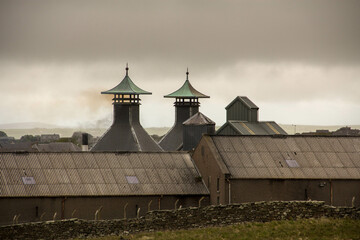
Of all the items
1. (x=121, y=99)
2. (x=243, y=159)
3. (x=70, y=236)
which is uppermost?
(x=121, y=99)

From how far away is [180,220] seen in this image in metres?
61.2

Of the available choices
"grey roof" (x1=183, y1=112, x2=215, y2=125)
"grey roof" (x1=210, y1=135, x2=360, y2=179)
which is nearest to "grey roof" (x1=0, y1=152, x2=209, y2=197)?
"grey roof" (x1=210, y1=135, x2=360, y2=179)

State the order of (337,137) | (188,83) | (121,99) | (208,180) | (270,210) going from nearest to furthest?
(270,210)
(208,180)
(337,137)
(121,99)
(188,83)

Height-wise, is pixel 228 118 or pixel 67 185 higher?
pixel 228 118

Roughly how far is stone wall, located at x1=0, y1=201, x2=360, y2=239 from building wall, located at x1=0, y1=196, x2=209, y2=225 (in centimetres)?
1013

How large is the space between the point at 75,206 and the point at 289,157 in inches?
693

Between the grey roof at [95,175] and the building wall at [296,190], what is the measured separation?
306 cm

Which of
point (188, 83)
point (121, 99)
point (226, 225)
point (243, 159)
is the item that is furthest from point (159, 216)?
point (188, 83)

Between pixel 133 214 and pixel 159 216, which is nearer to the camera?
pixel 159 216

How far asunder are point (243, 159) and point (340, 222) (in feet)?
52.3

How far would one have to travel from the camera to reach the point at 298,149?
78.6m

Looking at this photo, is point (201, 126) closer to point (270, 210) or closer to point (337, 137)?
point (337, 137)

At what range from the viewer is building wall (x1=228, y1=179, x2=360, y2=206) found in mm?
74000

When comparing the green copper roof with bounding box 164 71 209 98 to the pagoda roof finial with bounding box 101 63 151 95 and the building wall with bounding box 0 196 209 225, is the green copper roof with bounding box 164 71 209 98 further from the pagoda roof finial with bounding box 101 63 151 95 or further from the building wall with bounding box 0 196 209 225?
the building wall with bounding box 0 196 209 225
